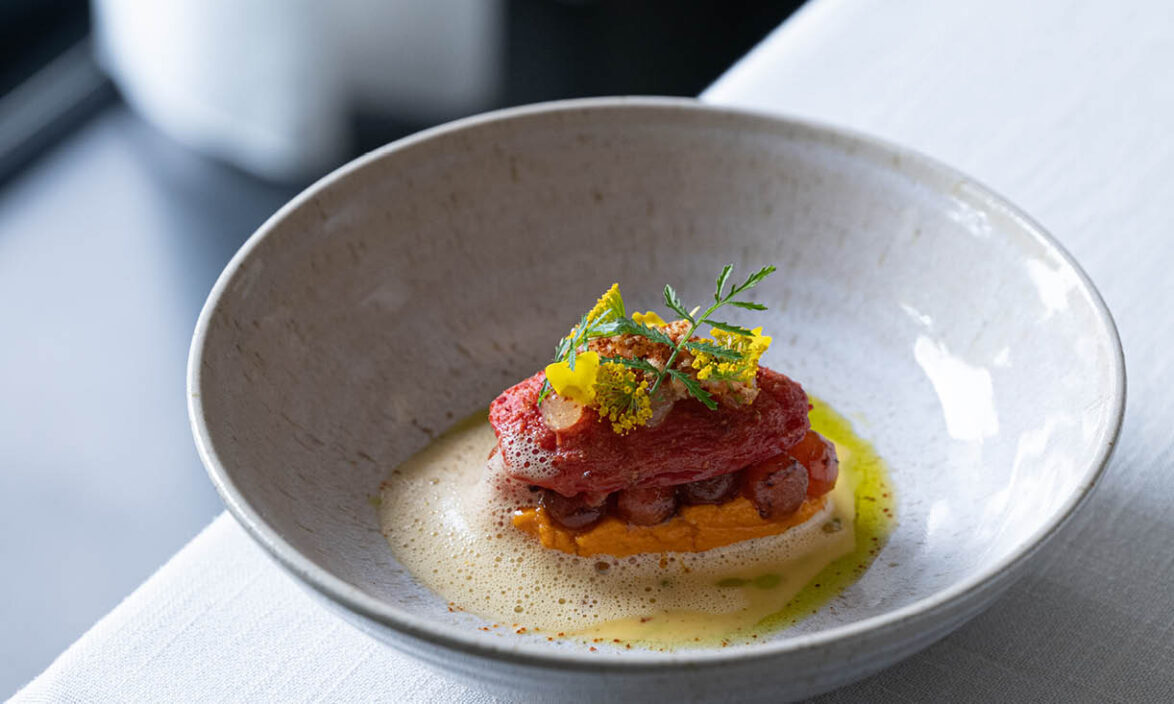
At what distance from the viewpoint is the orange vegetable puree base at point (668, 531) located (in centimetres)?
121

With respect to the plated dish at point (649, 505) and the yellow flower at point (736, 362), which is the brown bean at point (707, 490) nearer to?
the plated dish at point (649, 505)

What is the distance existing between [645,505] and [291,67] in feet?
6.32

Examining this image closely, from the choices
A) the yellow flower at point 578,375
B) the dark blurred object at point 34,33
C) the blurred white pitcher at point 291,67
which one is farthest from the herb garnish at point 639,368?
the dark blurred object at point 34,33

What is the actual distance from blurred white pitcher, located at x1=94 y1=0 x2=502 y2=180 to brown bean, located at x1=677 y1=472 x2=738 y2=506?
189 cm

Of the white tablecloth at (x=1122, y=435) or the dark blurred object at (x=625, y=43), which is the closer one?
the white tablecloth at (x=1122, y=435)

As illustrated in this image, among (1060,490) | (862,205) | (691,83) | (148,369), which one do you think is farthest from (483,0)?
(1060,490)

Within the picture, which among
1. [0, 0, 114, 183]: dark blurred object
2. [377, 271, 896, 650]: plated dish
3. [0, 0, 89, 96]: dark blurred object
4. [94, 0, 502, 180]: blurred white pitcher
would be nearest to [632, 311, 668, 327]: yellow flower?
[377, 271, 896, 650]: plated dish

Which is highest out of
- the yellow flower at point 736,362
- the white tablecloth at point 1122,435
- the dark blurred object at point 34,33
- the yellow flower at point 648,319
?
the dark blurred object at point 34,33

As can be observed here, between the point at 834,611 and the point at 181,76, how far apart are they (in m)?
2.33

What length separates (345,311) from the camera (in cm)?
138

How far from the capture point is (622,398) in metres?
1.17

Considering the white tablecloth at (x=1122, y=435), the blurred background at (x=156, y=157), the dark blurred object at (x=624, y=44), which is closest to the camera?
the white tablecloth at (x=1122, y=435)

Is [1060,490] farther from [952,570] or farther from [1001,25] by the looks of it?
[1001,25]

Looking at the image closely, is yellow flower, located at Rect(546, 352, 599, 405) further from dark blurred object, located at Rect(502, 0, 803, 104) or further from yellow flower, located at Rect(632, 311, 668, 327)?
dark blurred object, located at Rect(502, 0, 803, 104)
